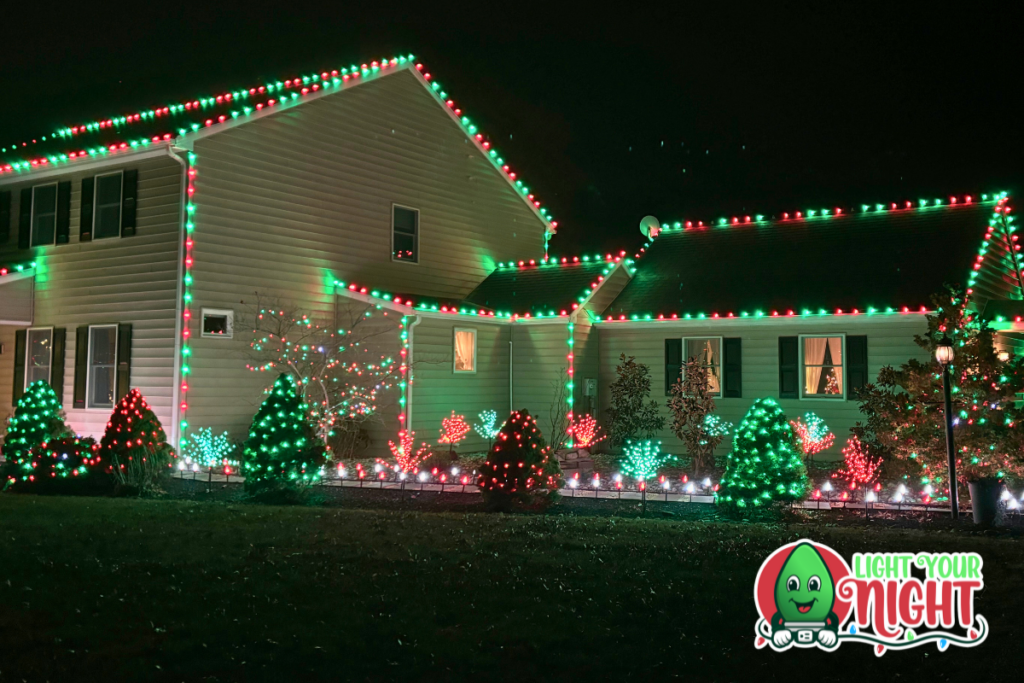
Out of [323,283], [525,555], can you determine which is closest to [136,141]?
[323,283]

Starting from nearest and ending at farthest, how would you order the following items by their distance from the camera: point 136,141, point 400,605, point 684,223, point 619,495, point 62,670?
point 62,670
point 400,605
point 619,495
point 136,141
point 684,223

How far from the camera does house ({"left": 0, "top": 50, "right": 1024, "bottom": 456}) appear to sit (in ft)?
56.1

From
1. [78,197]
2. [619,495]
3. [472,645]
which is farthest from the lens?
[78,197]

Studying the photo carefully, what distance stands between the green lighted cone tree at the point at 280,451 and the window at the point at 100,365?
596 cm

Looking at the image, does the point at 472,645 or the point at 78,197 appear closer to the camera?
the point at 472,645

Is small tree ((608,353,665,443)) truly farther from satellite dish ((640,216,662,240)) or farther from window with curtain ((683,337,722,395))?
satellite dish ((640,216,662,240))

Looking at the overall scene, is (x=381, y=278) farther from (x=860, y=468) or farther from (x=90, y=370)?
(x=860, y=468)

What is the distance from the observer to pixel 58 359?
18.2 metres

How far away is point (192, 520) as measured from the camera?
10.7 m

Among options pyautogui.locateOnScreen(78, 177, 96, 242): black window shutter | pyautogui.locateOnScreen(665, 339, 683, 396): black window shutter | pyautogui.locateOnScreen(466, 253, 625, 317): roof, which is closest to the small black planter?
pyautogui.locateOnScreen(665, 339, 683, 396): black window shutter

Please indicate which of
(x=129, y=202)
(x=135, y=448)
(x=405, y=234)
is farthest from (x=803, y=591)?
(x=405, y=234)

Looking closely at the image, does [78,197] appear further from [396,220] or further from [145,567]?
[145,567]

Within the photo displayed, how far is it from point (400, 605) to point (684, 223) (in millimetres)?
17748

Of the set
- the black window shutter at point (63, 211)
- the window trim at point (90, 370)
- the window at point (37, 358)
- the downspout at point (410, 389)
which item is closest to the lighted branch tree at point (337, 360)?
the downspout at point (410, 389)
